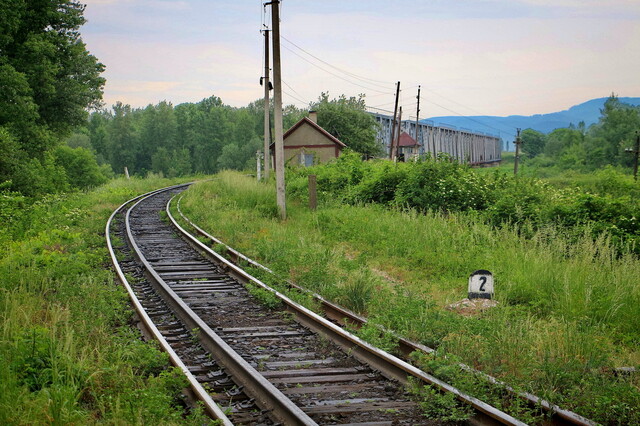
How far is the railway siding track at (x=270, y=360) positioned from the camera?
5258mm

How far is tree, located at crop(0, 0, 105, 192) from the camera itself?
2758cm

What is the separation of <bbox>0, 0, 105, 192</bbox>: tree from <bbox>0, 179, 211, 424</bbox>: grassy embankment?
59.2 feet

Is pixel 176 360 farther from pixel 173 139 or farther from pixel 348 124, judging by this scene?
pixel 173 139

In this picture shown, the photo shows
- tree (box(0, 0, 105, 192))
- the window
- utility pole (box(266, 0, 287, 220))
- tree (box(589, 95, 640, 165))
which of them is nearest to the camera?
utility pole (box(266, 0, 287, 220))

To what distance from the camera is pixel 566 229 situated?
13.6 metres

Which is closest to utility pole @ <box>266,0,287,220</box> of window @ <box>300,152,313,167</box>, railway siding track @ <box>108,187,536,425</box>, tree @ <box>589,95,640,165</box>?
railway siding track @ <box>108,187,536,425</box>

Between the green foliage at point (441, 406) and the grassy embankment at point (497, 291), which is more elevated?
the grassy embankment at point (497, 291)

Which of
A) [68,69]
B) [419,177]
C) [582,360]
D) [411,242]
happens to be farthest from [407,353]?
[68,69]

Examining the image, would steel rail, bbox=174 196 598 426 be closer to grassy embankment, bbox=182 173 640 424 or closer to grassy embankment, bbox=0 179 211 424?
grassy embankment, bbox=182 173 640 424

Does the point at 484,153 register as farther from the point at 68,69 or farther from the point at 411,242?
the point at 411,242

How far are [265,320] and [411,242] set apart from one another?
5.84 metres

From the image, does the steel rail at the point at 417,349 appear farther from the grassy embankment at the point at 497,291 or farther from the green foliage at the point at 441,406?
the green foliage at the point at 441,406

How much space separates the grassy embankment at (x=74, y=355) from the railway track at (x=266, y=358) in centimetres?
32

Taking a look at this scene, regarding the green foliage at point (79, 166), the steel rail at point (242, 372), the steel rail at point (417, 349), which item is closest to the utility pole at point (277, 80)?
the steel rail at point (417, 349)
